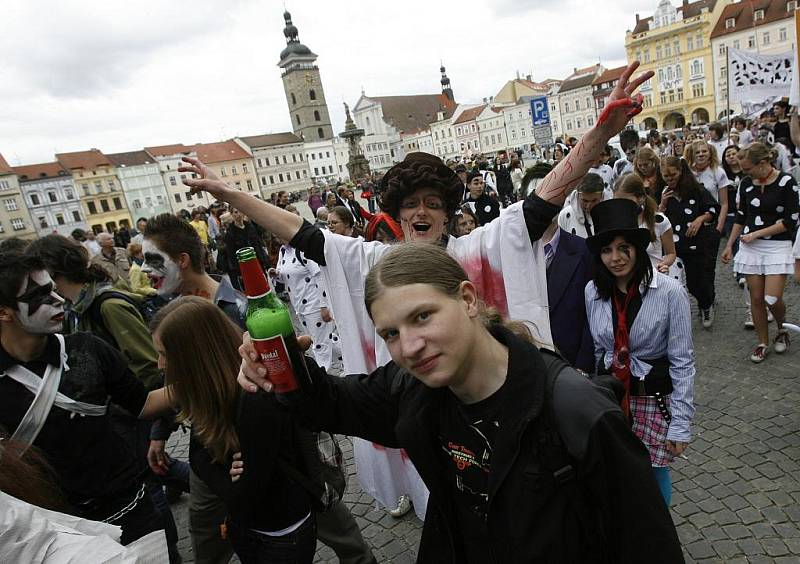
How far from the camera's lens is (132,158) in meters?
76.3

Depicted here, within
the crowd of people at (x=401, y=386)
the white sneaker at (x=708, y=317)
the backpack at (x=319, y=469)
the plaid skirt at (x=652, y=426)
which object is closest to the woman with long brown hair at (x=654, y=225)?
the crowd of people at (x=401, y=386)

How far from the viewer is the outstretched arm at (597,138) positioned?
1.94m

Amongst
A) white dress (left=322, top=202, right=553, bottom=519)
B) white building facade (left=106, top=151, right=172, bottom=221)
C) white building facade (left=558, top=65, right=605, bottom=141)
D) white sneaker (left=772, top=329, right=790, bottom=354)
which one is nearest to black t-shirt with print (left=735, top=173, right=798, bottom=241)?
white sneaker (left=772, top=329, right=790, bottom=354)

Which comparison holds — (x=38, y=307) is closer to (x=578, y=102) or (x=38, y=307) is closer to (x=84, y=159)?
(x=84, y=159)

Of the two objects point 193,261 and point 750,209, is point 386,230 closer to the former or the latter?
point 193,261

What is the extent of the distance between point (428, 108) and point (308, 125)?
97.3 ft

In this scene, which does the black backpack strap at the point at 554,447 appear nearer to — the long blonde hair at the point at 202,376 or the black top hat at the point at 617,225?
the long blonde hair at the point at 202,376

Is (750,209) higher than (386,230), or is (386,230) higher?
(386,230)

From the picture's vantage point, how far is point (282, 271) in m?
5.35

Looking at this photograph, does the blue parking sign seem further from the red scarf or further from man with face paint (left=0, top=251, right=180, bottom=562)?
man with face paint (left=0, top=251, right=180, bottom=562)

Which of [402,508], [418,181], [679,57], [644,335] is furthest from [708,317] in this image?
[679,57]

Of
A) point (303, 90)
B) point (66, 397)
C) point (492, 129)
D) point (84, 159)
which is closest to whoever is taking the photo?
point (66, 397)

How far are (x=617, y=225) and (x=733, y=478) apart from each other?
222 centimetres

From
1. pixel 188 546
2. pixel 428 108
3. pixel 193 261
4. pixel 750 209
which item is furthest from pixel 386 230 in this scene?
pixel 428 108
